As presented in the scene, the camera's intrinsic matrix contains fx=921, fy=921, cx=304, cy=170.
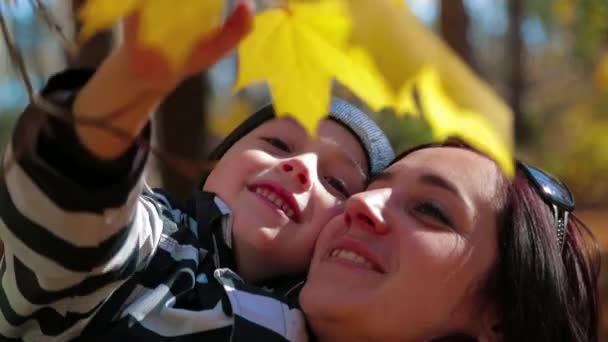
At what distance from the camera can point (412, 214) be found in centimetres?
102

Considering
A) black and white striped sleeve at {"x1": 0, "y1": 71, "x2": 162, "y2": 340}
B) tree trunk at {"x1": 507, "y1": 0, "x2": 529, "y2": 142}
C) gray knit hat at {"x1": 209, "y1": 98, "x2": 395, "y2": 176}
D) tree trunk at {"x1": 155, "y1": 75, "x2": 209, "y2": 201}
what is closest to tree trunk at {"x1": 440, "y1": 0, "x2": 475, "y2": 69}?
tree trunk at {"x1": 155, "y1": 75, "x2": 209, "y2": 201}

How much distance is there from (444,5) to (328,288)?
248 centimetres

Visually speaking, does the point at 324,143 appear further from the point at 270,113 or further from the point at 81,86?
the point at 81,86

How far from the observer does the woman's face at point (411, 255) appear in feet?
3.14

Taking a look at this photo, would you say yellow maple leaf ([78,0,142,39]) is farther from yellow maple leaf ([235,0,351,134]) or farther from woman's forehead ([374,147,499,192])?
woman's forehead ([374,147,499,192])

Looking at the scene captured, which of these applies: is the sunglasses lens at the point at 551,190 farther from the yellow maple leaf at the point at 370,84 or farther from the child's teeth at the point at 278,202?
the yellow maple leaf at the point at 370,84

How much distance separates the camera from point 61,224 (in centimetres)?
71

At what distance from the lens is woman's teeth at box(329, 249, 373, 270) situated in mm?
973

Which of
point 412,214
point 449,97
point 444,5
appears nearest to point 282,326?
point 412,214

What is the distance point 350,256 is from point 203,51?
45 cm

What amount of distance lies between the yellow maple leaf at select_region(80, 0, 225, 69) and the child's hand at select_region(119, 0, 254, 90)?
0.02 meters

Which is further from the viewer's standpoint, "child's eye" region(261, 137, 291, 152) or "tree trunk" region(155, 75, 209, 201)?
"tree trunk" region(155, 75, 209, 201)

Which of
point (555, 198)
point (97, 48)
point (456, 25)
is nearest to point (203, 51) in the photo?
point (555, 198)

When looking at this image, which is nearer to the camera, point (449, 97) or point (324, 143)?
point (449, 97)
